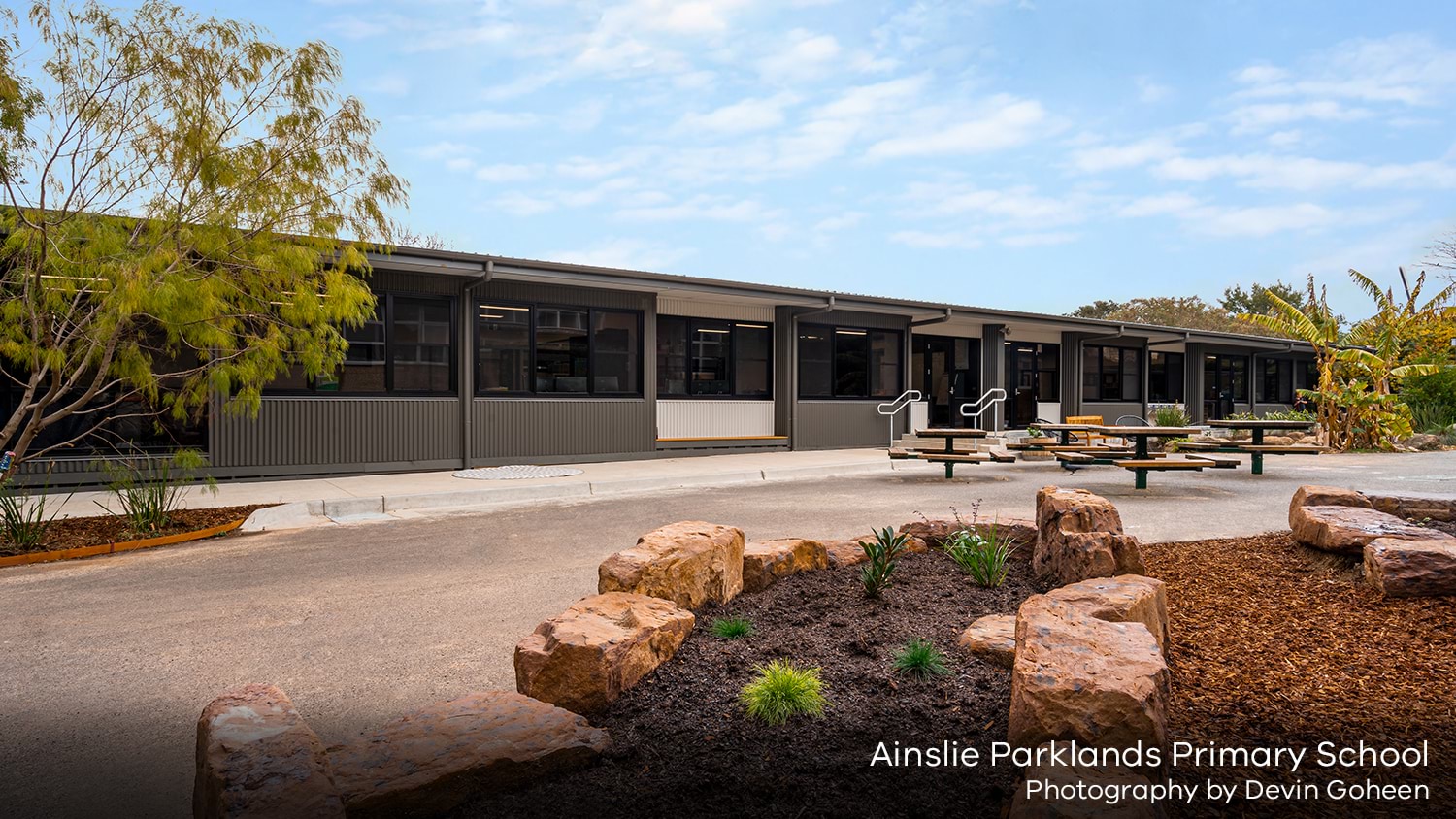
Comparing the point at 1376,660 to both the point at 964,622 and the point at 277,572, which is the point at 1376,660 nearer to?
the point at 964,622

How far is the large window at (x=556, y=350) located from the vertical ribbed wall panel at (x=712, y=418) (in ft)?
3.81

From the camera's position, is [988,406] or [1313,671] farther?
[988,406]

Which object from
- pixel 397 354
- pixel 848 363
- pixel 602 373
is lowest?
pixel 602 373

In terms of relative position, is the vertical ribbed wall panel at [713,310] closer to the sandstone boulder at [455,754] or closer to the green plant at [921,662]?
the green plant at [921,662]

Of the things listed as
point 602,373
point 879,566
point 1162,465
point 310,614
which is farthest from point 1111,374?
point 310,614

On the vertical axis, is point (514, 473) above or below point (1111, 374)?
below

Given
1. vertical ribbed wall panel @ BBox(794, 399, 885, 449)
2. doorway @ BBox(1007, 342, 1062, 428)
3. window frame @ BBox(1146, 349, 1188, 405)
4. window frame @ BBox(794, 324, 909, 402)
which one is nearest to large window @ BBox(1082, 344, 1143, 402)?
window frame @ BBox(1146, 349, 1188, 405)

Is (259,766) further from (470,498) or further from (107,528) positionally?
(470,498)

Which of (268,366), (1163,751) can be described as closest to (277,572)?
(268,366)

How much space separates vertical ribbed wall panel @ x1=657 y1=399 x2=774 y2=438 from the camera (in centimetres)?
1719

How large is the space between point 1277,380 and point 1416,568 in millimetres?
32629

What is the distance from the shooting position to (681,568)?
13.0 feet

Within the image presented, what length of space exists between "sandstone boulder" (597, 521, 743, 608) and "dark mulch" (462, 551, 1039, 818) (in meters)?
0.16

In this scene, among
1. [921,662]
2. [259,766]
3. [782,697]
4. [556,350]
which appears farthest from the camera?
[556,350]
